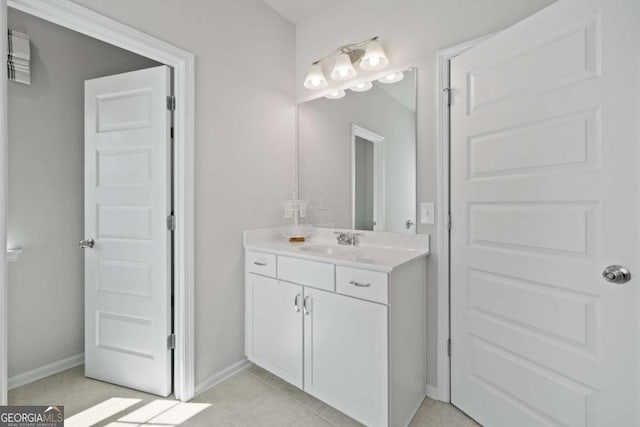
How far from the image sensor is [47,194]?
80.4 inches

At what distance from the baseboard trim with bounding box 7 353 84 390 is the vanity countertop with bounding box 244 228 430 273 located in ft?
4.98

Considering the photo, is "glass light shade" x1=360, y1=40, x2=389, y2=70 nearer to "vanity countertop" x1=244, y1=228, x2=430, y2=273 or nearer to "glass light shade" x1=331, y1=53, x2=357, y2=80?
"glass light shade" x1=331, y1=53, x2=357, y2=80

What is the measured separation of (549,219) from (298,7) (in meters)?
2.26

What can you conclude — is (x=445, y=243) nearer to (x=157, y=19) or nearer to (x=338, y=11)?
(x=338, y=11)

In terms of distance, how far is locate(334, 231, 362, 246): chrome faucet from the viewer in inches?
83.9

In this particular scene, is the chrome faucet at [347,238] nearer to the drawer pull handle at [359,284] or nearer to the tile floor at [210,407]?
the drawer pull handle at [359,284]

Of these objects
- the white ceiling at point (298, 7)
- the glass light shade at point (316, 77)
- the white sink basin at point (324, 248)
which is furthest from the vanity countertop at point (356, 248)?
the white ceiling at point (298, 7)

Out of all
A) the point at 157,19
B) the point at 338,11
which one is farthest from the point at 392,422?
the point at 338,11

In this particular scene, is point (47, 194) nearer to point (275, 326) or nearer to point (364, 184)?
point (275, 326)

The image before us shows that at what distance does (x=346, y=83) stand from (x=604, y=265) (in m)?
1.82

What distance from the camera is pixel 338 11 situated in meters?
2.23

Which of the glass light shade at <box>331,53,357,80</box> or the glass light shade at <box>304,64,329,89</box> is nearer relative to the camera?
the glass light shade at <box>331,53,357,80</box>

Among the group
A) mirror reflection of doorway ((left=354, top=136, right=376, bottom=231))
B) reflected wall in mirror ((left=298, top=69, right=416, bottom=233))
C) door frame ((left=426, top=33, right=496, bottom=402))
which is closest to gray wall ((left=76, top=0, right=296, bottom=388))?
reflected wall in mirror ((left=298, top=69, right=416, bottom=233))

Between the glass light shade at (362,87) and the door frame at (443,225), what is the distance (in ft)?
1.54
